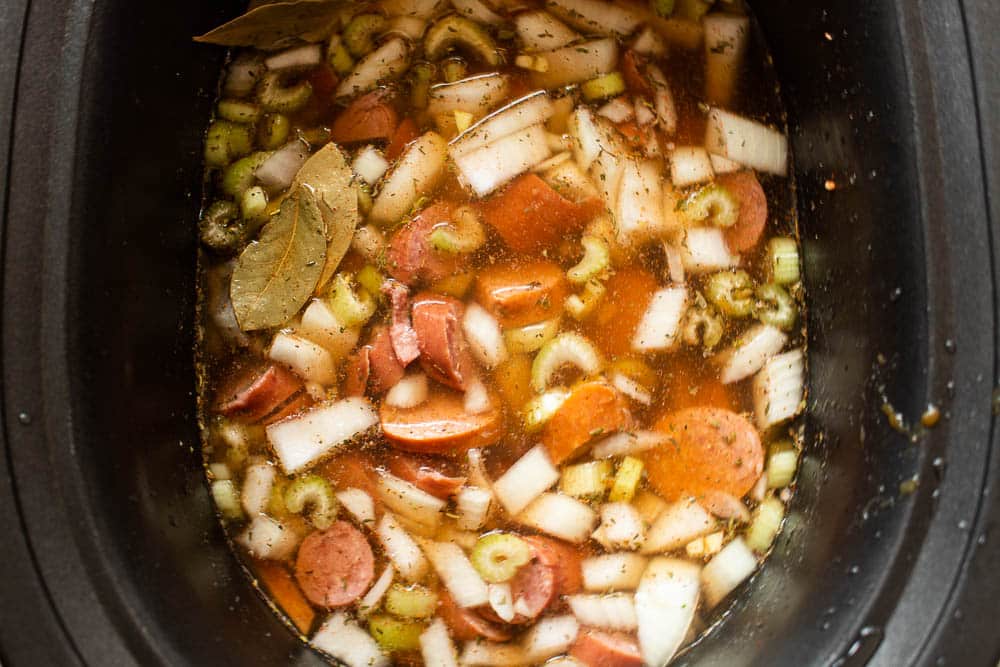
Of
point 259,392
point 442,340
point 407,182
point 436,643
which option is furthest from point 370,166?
point 436,643

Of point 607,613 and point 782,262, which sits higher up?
point 782,262

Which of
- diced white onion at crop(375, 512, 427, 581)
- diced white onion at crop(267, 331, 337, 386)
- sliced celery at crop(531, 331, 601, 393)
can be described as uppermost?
sliced celery at crop(531, 331, 601, 393)

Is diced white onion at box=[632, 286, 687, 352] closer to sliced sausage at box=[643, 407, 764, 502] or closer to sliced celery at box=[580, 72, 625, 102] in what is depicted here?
sliced sausage at box=[643, 407, 764, 502]

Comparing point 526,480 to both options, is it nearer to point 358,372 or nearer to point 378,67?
point 358,372

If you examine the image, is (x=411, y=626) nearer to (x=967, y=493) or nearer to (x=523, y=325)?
(x=523, y=325)

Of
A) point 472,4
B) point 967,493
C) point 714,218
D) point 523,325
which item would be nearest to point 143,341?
point 523,325

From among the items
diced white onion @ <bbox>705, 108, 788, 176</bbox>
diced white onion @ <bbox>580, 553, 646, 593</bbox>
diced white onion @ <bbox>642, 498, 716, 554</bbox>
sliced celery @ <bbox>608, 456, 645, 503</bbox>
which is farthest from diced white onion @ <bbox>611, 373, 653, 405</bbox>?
diced white onion @ <bbox>705, 108, 788, 176</bbox>

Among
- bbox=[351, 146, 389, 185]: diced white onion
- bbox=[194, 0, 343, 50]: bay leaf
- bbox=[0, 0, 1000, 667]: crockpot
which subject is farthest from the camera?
bbox=[351, 146, 389, 185]: diced white onion
